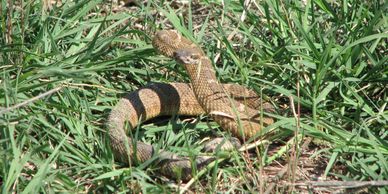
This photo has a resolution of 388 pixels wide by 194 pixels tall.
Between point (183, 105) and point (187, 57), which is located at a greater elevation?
point (187, 57)

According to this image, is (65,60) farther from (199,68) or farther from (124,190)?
(124,190)

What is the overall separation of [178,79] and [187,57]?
2.27 ft

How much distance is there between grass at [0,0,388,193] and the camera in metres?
6.13

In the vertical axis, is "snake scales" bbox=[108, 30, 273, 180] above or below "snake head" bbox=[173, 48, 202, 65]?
below

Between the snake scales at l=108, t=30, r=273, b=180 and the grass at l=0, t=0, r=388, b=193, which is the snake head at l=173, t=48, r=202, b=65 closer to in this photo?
the snake scales at l=108, t=30, r=273, b=180

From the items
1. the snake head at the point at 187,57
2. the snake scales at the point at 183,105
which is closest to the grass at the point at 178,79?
the snake scales at the point at 183,105

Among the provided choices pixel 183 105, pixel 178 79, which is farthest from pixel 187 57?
pixel 178 79

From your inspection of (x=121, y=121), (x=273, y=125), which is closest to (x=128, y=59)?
(x=121, y=121)

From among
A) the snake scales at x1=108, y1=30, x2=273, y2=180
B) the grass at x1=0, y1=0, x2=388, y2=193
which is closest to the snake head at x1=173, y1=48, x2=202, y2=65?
the snake scales at x1=108, y1=30, x2=273, y2=180

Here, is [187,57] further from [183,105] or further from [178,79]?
[178,79]

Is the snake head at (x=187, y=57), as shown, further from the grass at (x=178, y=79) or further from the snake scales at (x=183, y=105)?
the grass at (x=178, y=79)

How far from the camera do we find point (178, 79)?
25.8 ft

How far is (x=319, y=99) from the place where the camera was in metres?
7.01

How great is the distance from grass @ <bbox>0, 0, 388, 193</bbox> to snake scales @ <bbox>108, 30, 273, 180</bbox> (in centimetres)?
10
